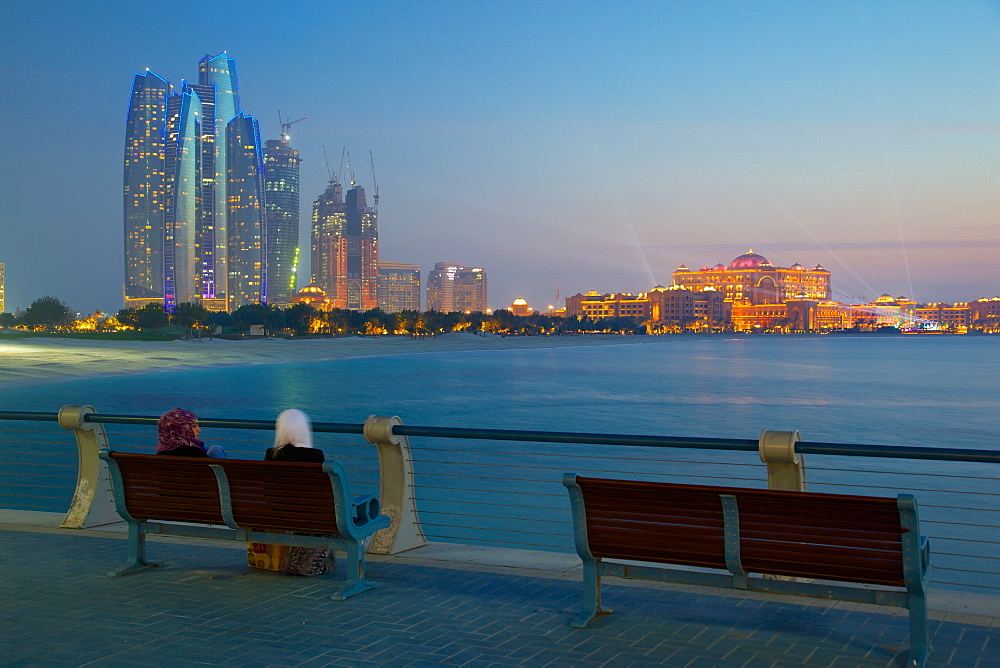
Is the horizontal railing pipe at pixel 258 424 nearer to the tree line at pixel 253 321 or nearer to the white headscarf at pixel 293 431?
the white headscarf at pixel 293 431

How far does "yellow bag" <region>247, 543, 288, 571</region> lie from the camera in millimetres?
6980

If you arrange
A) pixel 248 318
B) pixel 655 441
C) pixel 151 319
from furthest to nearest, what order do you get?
pixel 151 319
pixel 248 318
pixel 655 441

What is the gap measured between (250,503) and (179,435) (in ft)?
2.90

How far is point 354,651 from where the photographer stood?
5188 mm

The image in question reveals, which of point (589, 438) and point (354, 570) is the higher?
point (589, 438)

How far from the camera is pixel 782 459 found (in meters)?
6.05

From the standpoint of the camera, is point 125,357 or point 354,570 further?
point 125,357

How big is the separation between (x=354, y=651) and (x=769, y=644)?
7.57 feet

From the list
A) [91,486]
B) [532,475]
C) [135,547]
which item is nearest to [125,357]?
[532,475]

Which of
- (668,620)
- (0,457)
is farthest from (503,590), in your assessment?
(0,457)

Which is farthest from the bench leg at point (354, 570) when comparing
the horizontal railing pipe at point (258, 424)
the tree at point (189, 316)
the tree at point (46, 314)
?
the tree at point (46, 314)

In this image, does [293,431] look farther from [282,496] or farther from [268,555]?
[268,555]

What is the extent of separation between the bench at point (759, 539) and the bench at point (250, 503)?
164 centimetres

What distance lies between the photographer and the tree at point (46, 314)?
171m
